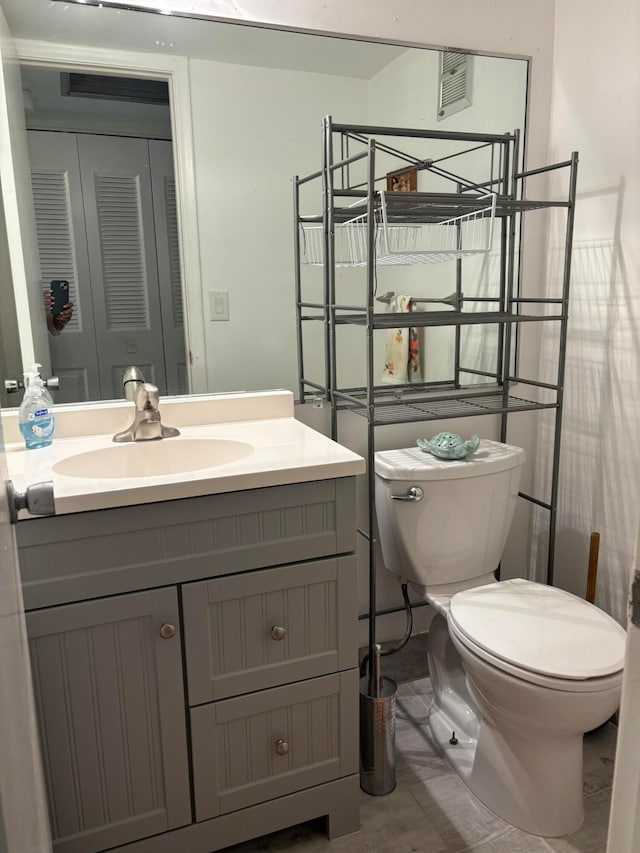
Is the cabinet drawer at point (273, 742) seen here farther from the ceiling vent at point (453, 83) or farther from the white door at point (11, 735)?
the ceiling vent at point (453, 83)

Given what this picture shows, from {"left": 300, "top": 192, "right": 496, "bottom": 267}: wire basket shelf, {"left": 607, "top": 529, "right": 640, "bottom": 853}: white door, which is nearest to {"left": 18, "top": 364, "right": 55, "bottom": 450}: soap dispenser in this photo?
{"left": 300, "top": 192, "right": 496, "bottom": 267}: wire basket shelf

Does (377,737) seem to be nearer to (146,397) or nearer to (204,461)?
(204,461)

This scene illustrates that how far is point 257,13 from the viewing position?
1.63 meters

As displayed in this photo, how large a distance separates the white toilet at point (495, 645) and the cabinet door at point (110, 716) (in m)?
0.69

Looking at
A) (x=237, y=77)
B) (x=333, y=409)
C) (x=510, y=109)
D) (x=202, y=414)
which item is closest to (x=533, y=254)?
(x=510, y=109)

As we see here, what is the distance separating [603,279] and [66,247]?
145cm

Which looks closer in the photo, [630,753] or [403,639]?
[630,753]

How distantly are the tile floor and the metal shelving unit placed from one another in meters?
0.37

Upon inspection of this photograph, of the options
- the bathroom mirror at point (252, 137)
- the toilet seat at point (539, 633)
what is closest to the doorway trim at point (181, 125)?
the bathroom mirror at point (252, 137)

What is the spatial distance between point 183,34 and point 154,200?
1.33 ft

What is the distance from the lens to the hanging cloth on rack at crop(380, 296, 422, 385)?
197 centimetres

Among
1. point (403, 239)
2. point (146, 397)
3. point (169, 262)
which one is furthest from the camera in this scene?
point (403, 239)

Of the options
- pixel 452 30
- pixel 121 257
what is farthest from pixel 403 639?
pixel 452 30

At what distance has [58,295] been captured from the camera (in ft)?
5.15
